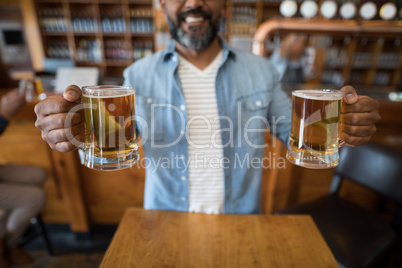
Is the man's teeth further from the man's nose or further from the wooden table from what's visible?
the wooden table

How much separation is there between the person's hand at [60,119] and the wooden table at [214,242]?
36 cm

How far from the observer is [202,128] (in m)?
1.18

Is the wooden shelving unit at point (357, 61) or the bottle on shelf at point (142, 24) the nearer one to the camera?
the wooden shelving unit at point (357, 61)

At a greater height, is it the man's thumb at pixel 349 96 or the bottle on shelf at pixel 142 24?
the bottle on shelf at pixel 142 24

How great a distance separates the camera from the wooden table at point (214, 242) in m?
0.75

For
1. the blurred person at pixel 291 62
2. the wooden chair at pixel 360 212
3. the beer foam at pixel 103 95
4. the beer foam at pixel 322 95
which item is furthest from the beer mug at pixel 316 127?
the blurred person at pixel 291 62

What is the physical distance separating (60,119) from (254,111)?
82 cm

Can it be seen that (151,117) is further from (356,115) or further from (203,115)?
(356,115)

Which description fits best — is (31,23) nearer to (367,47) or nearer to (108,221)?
(108,221)

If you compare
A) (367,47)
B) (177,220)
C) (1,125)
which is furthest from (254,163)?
(367,47)

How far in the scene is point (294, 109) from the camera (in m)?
0.79

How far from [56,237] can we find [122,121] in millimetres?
1998

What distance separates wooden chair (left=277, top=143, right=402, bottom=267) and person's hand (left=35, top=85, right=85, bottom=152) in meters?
1.26

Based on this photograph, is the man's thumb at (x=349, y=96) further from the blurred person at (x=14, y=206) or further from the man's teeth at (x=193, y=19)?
the blurred person at (x=14, y=206)
